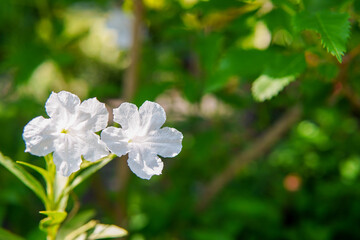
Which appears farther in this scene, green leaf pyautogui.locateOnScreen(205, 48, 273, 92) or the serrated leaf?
green leaf pyautogui.locateOnScreen(205, 48, 273, 92)

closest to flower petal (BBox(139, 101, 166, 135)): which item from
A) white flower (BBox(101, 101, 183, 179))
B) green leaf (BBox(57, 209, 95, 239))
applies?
white flower (BBox(101, 101, 183, 179))

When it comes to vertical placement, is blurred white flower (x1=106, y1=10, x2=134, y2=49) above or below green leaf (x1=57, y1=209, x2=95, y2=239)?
above

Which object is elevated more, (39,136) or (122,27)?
(122,27)

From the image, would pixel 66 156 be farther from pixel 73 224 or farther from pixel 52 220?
pixel 73 224

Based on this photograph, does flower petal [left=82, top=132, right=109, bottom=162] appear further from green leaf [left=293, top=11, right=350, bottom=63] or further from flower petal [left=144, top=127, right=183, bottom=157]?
green leaf [left=293, top=11, right=350, bottom=63]

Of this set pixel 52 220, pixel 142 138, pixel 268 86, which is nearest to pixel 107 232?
pixel 52 220

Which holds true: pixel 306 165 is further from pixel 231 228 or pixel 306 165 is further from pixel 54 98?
pixel 54 98
